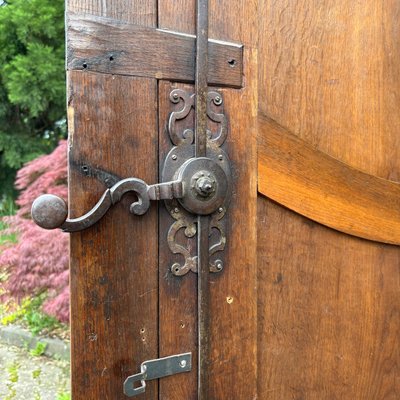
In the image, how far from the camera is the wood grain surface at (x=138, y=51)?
24.7 inches

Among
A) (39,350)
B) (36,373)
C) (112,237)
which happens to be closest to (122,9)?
(112,237)

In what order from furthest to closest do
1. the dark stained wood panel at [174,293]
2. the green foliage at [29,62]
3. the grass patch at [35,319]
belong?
the green foliage at [29,62], the grass patch at [35,319], the dark stained wood panel at [174,293]

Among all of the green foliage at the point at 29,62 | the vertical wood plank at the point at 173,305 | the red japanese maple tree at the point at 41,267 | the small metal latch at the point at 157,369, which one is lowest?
the red japanese maple tree at the point at 41,267

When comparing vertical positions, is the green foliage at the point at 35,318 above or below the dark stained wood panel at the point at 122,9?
below

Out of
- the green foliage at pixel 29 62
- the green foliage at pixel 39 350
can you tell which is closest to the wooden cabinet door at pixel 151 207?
the green foliage at pixel 39 350

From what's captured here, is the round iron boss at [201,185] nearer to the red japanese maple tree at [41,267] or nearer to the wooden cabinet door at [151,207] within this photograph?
the wooden cabinet door at [151,207]

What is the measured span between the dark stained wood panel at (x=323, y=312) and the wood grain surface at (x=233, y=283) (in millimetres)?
36

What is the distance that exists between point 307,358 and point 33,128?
13.9ft

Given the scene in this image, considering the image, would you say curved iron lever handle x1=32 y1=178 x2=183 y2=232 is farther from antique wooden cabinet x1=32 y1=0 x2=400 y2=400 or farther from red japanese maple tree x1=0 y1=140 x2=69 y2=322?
red japanese maple tree x1=0 y1=140 x2=69 y2=322

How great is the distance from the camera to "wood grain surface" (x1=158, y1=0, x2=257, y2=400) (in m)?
0.71

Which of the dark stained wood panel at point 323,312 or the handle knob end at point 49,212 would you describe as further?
the dark stained wood panel at point 323,312

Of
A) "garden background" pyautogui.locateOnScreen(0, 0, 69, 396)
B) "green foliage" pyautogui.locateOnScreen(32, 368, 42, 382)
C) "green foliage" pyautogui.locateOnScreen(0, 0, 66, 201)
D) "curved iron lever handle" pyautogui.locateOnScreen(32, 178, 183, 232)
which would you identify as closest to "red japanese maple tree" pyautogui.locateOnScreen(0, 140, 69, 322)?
"garden background" pyautogui.locateOnScreen(0, 0, 69, 396)

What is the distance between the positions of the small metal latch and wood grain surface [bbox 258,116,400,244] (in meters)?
0.32

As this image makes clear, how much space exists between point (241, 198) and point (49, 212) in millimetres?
327
